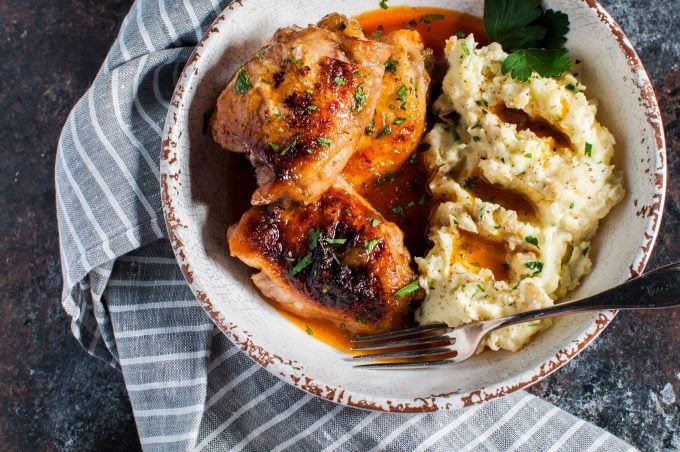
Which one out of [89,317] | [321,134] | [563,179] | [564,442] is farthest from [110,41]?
[564,442]

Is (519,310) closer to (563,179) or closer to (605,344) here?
(563,179)

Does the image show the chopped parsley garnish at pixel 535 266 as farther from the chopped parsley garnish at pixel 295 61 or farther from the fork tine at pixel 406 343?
the chopped parsley garnish at pixel 295 61

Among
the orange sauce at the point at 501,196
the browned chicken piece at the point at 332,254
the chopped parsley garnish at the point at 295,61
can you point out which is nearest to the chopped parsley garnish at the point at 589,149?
the orange sauce at the point at 501,196

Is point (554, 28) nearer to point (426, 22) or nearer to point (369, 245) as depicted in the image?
point (426, 22)

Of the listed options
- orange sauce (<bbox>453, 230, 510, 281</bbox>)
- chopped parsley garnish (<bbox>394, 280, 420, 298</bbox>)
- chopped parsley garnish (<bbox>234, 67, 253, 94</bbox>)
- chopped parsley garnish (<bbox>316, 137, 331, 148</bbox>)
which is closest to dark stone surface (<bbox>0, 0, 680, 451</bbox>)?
orange sauce (<bbox>453, 230, 510, 281</bbox>)

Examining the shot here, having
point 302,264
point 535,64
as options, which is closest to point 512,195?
point 535,64
